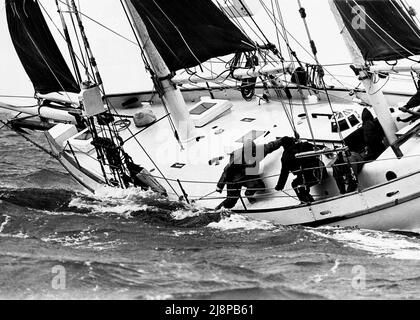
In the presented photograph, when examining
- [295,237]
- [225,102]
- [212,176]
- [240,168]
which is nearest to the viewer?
[295,237]

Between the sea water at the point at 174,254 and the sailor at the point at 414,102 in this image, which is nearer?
the sea water at the point at 174,254

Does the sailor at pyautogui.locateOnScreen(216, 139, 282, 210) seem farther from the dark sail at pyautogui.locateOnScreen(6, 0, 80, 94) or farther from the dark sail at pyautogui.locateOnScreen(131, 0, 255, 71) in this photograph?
the dark sail at pyautogui.locateOnScreen(6, 0, 80, 94)

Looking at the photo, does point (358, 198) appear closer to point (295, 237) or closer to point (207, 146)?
point (295, 237)

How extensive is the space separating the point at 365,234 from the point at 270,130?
15.5ft

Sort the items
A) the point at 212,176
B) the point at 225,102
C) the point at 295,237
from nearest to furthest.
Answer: the point at 295,237 < the point at 212,176 < the point at 225,102

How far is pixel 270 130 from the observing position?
69.2 ft

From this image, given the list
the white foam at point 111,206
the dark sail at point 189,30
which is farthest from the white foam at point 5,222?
the dark sail at point 189,30

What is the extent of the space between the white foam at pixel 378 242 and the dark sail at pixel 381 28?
377 cm

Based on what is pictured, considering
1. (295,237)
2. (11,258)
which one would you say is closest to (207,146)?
(295,237)

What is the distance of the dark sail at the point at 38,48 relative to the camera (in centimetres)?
2044

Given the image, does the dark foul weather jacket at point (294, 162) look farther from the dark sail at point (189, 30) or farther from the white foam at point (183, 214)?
the dark sail at point (189, 30)

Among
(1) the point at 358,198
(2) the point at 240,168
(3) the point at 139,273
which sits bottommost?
(3) the point at 139,273

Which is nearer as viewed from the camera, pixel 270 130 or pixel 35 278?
pixel 35 278

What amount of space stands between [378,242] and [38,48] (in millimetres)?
9575
